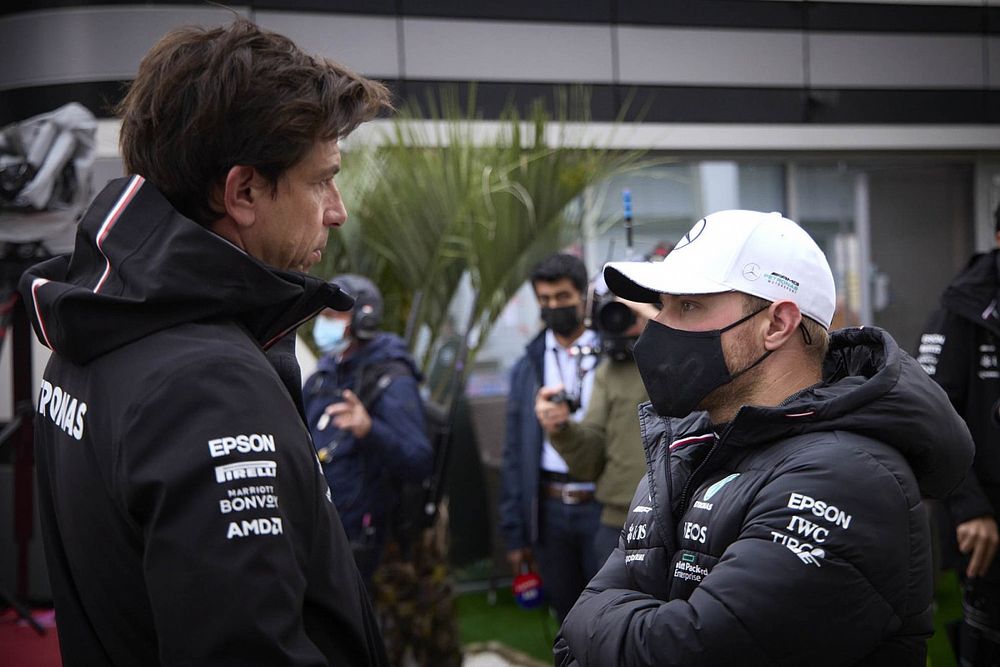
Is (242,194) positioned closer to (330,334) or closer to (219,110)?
(219,110)

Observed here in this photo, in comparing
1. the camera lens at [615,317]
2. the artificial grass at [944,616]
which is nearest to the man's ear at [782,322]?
the camera lens at [615,317]

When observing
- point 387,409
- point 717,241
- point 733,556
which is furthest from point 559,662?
point 387,409

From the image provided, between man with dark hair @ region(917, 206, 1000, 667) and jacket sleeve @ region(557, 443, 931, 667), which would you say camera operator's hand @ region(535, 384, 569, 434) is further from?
jacket sleeve @ region(557, 443, 931, 667)

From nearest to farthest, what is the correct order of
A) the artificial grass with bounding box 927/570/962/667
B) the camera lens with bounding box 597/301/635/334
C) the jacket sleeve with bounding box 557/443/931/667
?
the jacket sleeve with bounding box 557/443/931/667
the camera lens with bounding box 597/301/635/334
the artificial grass with bounding box 927/570/962/667

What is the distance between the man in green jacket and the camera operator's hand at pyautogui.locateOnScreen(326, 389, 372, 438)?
0.74 m

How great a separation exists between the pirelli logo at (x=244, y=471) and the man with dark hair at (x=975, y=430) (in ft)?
10.4

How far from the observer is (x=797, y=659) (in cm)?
157

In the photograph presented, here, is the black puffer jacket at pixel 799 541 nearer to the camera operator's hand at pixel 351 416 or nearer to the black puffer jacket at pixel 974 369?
the black puffer jacket at pixel 974 369

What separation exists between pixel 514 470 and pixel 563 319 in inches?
31.3

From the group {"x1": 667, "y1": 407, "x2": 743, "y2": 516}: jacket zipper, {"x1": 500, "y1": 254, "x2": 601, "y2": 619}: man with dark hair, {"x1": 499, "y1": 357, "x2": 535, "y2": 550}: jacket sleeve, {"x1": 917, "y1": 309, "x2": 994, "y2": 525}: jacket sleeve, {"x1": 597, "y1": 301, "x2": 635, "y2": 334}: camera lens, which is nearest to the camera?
{"x1": 667, "y1": 407, "x2": 743, "y2": 516}: jacket zipper

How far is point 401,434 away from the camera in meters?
4.32

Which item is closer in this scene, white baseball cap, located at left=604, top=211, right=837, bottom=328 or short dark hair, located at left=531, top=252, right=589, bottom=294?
white baseball cap, located at left=604, top=211, right=837, bottom=328

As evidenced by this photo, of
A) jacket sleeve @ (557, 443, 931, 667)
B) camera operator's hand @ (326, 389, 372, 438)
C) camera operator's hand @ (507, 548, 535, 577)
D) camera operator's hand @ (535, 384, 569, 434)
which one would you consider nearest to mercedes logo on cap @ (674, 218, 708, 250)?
jacket sleeve @ (557, 443, 931, 667)

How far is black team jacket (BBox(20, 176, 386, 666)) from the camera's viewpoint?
1168 millimetres
